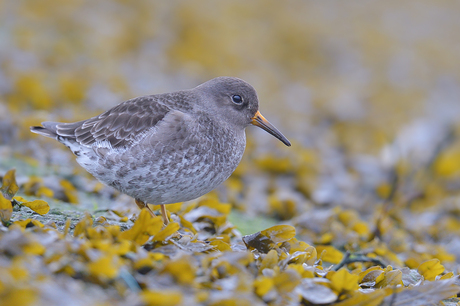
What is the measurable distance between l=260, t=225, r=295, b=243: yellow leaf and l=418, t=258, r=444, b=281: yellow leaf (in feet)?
3.27

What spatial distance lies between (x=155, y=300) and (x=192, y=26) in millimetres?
9995

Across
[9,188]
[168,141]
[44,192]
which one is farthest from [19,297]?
[44,192]

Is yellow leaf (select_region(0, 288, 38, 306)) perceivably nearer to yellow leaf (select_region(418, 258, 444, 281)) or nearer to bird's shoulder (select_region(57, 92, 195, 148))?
bird's shoulder (select_region(57, 92, 195, 148))

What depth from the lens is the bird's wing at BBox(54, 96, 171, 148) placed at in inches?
148

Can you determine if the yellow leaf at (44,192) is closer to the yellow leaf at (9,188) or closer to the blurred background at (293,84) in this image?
the blurred background at (293,84)

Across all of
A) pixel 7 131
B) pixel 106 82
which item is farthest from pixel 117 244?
pixel 106 82

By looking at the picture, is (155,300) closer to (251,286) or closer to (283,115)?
(251,286)

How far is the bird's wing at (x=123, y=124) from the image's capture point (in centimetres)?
377

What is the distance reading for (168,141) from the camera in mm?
3602

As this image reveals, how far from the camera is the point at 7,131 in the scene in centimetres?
561

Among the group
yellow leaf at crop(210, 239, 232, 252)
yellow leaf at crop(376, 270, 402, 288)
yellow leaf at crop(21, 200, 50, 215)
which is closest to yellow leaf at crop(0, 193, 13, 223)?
yellow leaf at crop(21, 200, 50, 215)

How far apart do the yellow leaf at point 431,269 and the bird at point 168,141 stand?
1621 millimetres

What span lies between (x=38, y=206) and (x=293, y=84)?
29.4 feet

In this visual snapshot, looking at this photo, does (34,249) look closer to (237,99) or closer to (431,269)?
(237,99)
